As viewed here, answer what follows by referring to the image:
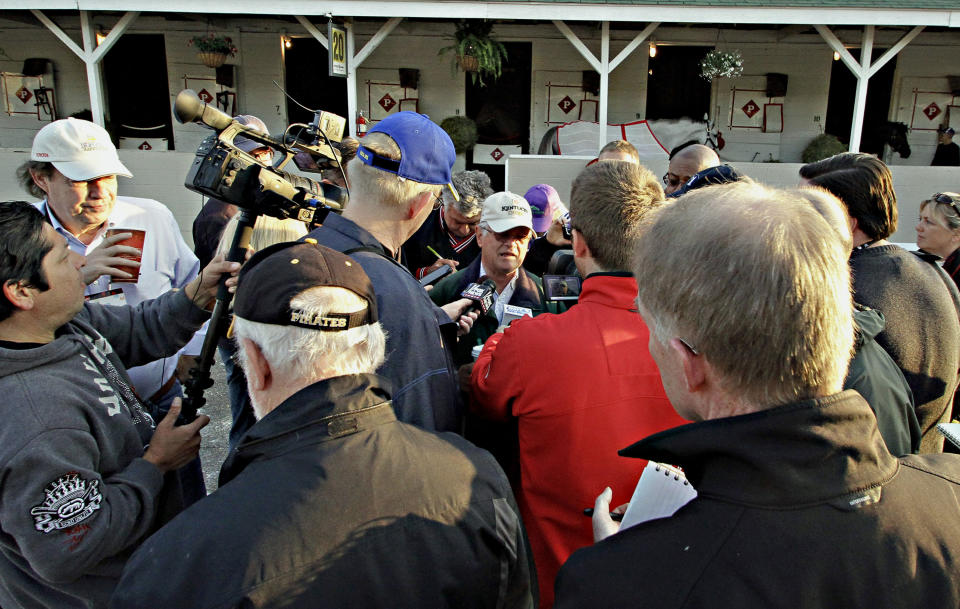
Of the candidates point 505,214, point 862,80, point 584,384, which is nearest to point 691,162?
point 505,214

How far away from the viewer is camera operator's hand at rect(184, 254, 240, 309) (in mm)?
1965

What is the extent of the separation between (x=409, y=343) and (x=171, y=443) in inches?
28.5

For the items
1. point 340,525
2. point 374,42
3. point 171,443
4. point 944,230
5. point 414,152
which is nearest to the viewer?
point 340,525

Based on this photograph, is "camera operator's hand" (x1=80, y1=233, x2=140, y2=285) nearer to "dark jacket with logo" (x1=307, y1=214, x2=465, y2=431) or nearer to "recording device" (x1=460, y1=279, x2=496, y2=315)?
"dark jacket with logo" (x1=307, y1=214, x2=465, y2=431)

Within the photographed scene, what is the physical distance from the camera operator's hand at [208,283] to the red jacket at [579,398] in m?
0.94

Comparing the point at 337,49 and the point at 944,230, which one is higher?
the point at 337,49

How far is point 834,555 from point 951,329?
1851 millimetres

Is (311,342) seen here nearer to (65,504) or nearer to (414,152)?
(65,504)

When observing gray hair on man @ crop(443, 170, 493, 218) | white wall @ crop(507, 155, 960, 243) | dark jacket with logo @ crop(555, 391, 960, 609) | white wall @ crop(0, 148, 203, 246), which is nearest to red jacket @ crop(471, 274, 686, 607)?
dark jacket with logo @ crop(555, 391, 960, 609)

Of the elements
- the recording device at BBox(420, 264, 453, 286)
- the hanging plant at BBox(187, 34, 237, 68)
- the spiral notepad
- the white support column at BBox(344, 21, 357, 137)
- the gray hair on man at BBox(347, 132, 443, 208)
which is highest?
the hanging plant at BBox(187, 34, 237, 68)

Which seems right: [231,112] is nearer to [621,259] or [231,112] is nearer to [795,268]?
[621,259]

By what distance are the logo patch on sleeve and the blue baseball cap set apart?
1.12m

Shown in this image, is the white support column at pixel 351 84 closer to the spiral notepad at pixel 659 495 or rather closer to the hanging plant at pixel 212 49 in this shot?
the hanging plant at pixel 212 49

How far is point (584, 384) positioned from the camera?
5.18ft
